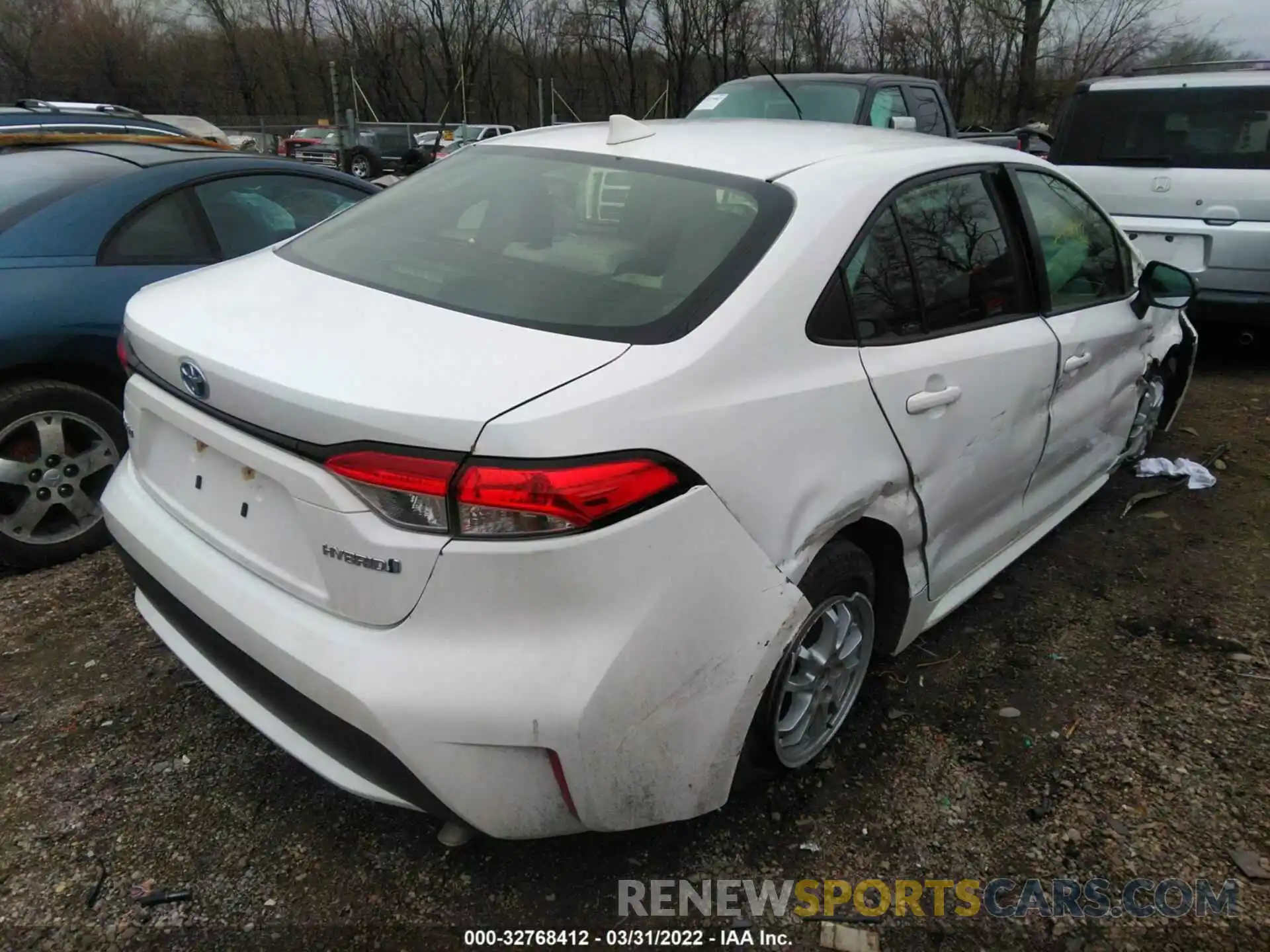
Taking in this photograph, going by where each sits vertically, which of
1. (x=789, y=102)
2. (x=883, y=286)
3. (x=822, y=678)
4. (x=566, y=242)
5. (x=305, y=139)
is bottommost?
(x=822, y=678)

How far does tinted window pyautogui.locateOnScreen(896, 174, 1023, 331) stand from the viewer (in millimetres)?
2479

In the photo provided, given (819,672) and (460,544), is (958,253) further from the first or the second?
(460,544)

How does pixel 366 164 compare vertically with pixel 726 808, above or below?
above

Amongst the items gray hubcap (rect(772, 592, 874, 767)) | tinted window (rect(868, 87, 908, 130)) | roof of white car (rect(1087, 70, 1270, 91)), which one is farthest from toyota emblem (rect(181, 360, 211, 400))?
tinted window (rect(868, 87, 908, 130))

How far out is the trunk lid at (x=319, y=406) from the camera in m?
1.63

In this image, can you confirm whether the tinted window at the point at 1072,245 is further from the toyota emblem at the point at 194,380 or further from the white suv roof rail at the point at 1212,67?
the white suv roof rail at the point at 1212,67

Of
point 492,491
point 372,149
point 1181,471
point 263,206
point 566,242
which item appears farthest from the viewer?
point 372,149

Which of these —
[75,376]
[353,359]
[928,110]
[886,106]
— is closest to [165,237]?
[75,376]

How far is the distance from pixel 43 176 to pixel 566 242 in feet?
9.44

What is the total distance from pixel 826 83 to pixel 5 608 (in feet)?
23.8

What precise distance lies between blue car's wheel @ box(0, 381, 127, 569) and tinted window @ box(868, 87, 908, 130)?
6.42 meters

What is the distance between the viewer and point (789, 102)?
7.90m

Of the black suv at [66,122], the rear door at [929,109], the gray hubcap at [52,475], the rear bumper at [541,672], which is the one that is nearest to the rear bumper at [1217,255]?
the rear door at [929,109]

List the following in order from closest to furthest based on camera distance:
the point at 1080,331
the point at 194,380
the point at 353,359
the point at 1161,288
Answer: the point at 353,359 < the point at 194,380 < the point at 1080,331 < the point at 1161,288
